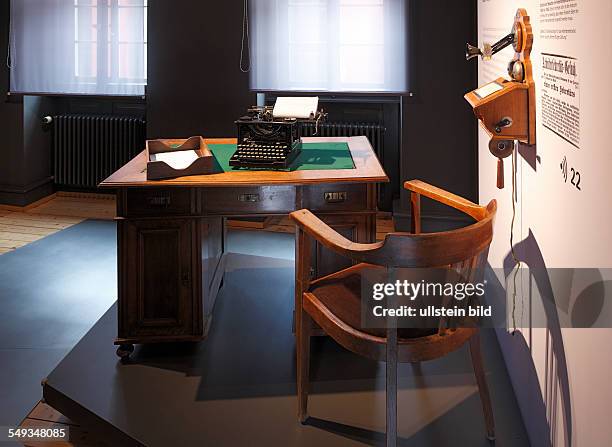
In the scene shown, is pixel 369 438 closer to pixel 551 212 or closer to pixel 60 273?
pixel 551 212

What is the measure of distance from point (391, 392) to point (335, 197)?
4.13 feet

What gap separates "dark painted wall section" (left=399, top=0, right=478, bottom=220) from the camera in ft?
19.2

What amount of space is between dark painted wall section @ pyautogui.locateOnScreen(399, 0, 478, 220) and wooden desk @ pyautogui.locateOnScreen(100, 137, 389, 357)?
2.79 meters

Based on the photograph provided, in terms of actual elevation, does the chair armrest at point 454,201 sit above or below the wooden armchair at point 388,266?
above

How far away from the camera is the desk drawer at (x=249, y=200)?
10.7ft

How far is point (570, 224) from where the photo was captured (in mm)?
2023

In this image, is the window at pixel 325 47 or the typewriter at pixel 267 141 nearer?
the typewriter at pixel 267 141

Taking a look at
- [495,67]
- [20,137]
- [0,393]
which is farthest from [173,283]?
[20,137]

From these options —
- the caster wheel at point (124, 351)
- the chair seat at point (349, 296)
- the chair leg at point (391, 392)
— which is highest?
the chair seat at point (349, 296)

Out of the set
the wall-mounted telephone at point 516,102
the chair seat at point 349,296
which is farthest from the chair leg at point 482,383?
the wall-mounted telephone at point 516,102

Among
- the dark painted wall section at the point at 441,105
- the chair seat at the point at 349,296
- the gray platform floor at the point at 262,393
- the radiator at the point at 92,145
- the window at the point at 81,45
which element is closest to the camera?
the chair seat at the point at 349,296

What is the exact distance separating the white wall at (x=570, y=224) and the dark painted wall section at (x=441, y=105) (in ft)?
9.85

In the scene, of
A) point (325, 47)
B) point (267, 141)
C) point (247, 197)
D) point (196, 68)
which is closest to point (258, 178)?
point (247, 197)

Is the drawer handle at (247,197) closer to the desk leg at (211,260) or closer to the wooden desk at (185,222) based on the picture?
the wooden desk at (185,222)
